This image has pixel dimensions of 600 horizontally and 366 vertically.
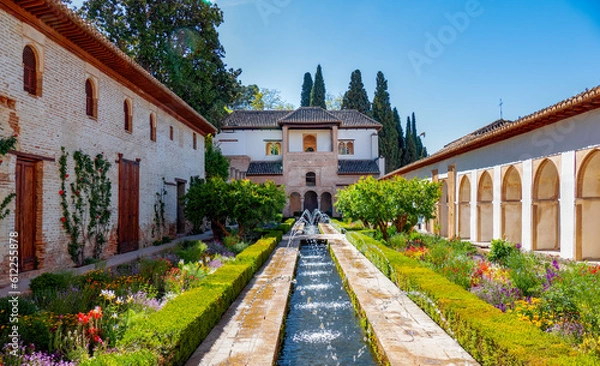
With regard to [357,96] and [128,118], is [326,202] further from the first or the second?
[128,118]

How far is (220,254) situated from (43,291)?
20.7 feet

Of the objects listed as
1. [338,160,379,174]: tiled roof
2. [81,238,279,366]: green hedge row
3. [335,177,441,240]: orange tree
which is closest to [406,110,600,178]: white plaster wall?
[335,177,441,240]: orange tree

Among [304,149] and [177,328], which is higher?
[304,149]

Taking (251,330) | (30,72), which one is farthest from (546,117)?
(30,72)

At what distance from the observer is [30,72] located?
9.03m

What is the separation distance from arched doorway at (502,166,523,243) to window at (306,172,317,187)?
2484 centimetres

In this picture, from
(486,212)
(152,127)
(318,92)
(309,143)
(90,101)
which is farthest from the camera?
(318,92)

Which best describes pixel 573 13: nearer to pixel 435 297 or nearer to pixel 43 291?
pixel 435 297

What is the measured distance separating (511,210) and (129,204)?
12.1 metres

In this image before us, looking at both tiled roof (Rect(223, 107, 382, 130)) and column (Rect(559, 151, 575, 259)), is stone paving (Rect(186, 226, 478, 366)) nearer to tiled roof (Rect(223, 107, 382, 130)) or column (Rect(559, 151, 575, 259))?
column (Rect(559, 151, 575, 259))

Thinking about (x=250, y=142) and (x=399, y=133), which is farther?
(x=399, y=133)

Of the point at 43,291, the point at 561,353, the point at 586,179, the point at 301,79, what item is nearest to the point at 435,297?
the point at 561,353

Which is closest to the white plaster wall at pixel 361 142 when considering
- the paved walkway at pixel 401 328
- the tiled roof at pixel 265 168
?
the tiled roof at pixel 265 168

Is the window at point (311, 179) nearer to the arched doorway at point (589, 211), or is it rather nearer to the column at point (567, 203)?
the column at point (567, 203)
